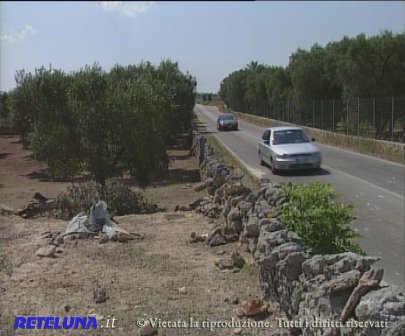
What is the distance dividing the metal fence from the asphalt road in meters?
2.29

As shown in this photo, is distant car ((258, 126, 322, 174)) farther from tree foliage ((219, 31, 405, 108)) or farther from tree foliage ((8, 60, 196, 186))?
tree foliage ((219, 31, 405, 108))

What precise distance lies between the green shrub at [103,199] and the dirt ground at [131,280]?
201cm

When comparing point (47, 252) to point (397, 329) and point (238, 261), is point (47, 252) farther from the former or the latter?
point (397, 329)

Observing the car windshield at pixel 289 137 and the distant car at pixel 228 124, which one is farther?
the distant car at pixel 228 124

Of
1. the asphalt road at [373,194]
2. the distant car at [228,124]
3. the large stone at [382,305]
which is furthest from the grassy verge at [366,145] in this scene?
the large stone at [382,305]

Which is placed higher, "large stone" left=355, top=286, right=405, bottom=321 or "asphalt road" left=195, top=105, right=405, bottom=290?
"large stone" left=355, top=286, right=405, bottom=321

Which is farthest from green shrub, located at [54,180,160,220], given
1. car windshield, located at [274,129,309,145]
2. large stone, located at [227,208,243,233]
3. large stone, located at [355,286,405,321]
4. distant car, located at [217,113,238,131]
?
distant car, located at [217,113,238,131]

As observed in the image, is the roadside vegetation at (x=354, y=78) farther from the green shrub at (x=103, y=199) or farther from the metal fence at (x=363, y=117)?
the green shrub at (x=103, y=199)

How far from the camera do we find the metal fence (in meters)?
27.4

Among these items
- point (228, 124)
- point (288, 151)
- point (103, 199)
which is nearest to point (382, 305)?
point (103, 199)

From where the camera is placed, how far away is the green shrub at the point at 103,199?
12984 millimetres

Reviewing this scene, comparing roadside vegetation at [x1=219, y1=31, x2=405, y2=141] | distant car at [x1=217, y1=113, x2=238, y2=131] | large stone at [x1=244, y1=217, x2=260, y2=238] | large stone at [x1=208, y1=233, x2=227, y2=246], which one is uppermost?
roadside vegetation at [x1=219, y1=31, x2=405, y2=141]

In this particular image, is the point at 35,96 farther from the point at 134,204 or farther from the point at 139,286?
the point at 139,286

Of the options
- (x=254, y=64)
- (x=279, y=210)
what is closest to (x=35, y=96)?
(x=279, y=210)
